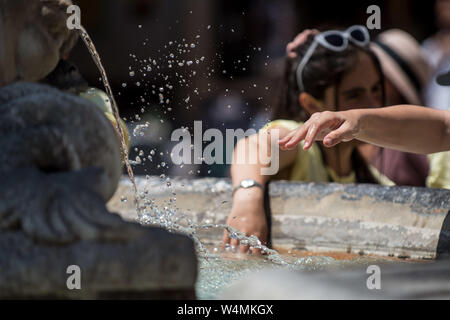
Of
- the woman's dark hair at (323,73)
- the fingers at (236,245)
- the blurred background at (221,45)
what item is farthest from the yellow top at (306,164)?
the blurred background at (221,45)

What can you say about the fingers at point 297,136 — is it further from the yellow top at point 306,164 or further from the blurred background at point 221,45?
the blurred background at point 221,45

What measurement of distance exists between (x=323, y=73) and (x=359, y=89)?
170 millimetres

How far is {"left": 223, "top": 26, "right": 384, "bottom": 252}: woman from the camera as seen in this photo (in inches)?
92.5

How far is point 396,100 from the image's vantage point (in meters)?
3.06

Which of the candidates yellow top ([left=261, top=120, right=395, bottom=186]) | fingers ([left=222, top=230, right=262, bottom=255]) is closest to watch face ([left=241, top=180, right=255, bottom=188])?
fingers ([left=222, top=230, right=262, bottom=255])

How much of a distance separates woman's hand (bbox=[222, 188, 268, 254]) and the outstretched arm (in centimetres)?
44

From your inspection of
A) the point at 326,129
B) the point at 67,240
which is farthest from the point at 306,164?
the point at 67,240

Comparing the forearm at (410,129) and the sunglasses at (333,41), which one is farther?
the sunglasses at (333,41)

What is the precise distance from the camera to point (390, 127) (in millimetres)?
1659

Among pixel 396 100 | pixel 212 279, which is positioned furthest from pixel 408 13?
pixel 212 279

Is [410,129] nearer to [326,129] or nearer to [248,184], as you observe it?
[326,129]

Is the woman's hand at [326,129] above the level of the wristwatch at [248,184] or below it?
above

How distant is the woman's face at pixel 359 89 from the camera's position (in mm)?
2402

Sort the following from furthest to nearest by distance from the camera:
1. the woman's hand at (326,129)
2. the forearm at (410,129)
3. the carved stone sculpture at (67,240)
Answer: the forearm at (410,129) < the woman's hand at (326,129) < the carved stone sculpture at (67,240)
